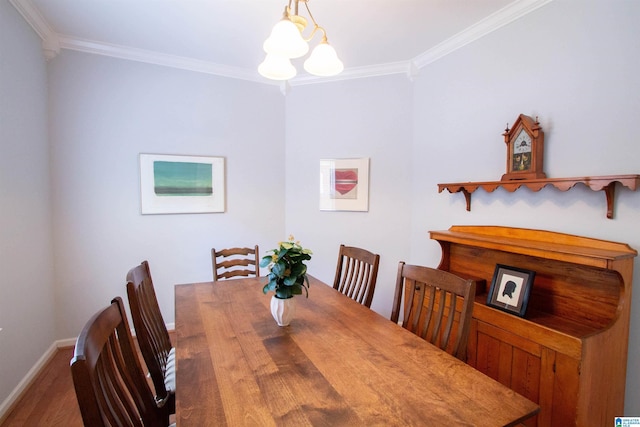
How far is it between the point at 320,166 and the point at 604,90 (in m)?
2.29

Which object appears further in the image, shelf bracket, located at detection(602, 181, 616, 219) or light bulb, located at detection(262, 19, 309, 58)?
shelf bracket, located at detection(602, 181, 616, 219)

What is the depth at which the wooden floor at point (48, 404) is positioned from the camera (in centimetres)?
187

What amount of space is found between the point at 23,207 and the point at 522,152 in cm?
348

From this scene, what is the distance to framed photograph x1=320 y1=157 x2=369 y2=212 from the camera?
127 inches

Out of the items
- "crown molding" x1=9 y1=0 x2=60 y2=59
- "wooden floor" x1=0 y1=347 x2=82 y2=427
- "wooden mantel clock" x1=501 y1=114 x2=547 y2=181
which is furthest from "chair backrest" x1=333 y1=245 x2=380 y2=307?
"crown molding" x1=9 y1=0 x2=60 y2=59

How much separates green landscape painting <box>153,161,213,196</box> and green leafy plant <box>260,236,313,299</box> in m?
2.05

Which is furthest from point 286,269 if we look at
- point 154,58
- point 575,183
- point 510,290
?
point 154,58

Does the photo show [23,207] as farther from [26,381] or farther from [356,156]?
[356,156]

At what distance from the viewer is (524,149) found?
201cm

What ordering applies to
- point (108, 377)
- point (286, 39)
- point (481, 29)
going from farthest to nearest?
point (481, 29)
point (286, 39)
point (108, 377)

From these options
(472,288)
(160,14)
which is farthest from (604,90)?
(160,14)

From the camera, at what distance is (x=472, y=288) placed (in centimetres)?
126

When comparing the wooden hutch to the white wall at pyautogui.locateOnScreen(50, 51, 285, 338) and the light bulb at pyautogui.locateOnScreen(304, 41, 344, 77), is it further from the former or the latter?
the white wall at pyautogui.locateOnScreen(50, 51, 285, 338)

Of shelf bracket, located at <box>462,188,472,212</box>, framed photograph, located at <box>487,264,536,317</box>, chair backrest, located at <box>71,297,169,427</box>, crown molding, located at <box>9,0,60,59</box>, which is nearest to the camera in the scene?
chair backrest, located at <box>71,297,169,427</box>
